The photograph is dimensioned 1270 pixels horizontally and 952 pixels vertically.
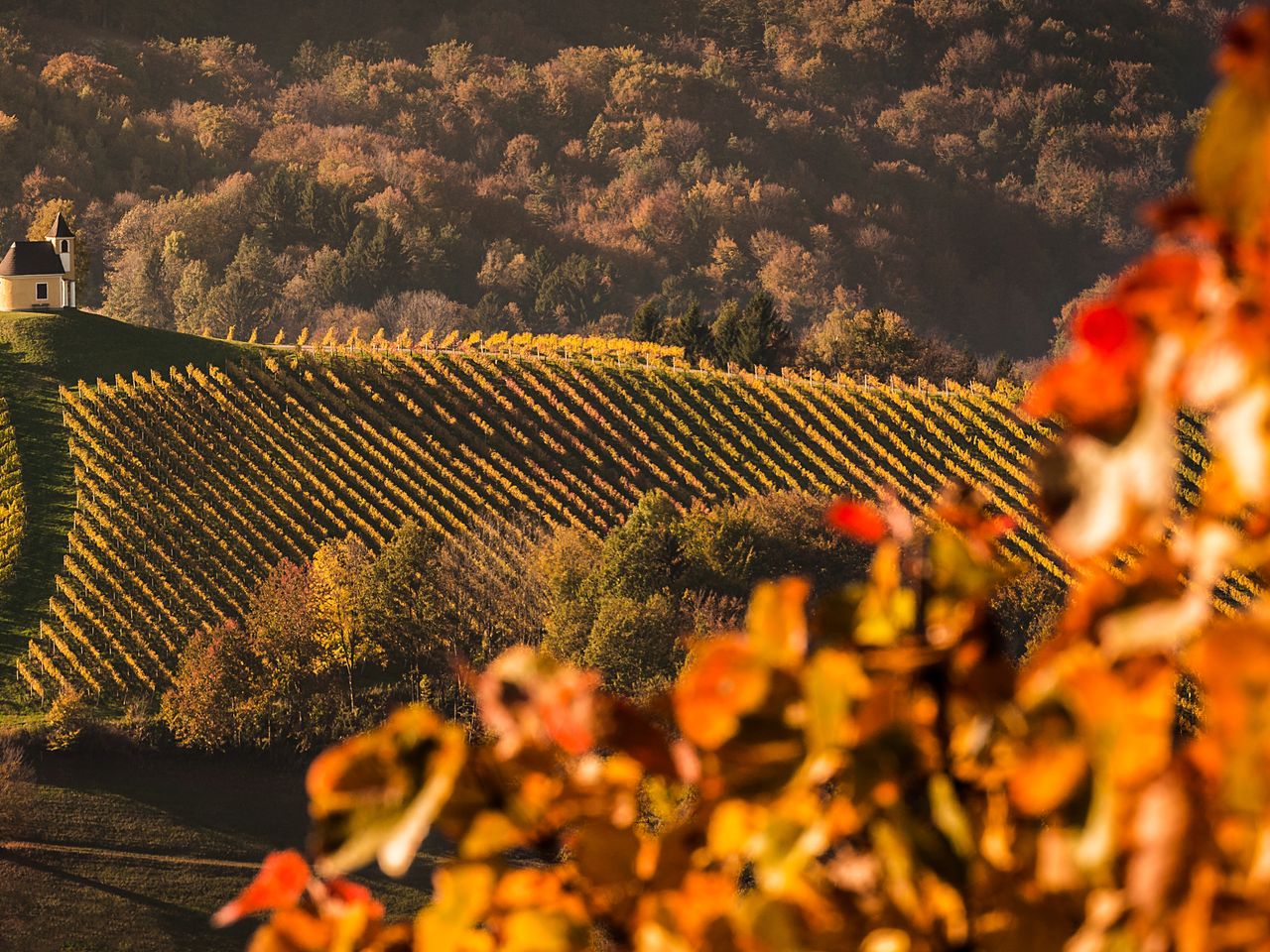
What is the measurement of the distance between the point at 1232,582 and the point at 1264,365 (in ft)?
152

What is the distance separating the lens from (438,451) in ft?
160

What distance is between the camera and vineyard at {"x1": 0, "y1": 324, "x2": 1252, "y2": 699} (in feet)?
136

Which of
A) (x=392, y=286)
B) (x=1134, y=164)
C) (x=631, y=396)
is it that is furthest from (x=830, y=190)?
(x=631, y=396)

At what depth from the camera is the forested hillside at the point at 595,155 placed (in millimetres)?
109688

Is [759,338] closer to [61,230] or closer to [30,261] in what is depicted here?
[61,230]

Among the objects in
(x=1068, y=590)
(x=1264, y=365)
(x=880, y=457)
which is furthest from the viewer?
(x=880, y=457)

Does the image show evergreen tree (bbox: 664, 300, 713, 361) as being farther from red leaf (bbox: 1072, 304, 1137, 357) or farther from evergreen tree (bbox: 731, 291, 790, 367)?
red leaf (bbox: 1072, 304, 1137, 357)

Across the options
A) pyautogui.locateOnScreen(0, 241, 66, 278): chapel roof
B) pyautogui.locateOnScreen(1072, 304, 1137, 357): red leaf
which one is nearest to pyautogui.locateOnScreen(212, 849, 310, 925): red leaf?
pyautogui.locateOnScreen(1072, 304, 1137, 357): red leaf

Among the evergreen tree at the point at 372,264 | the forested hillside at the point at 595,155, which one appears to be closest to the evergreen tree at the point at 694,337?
the forested hillside at the point at 595,155

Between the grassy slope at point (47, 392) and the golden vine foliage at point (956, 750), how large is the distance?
35300 millimetres

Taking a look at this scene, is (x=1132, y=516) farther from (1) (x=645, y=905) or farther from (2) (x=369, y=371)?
(2) (x=369, y=371)

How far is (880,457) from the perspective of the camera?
164ft

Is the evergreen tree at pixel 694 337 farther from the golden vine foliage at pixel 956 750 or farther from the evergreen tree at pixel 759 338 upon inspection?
the golden vine foliage at pixel 956 750

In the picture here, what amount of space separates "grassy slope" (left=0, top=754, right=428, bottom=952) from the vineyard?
4.80 meters
